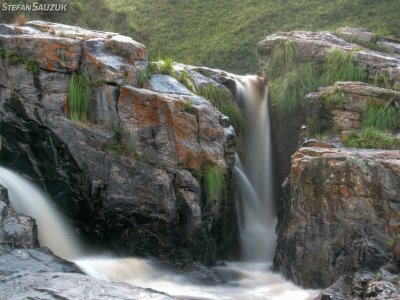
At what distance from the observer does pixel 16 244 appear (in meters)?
7.57

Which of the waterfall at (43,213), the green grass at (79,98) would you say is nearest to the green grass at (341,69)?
the green grass at (79,98)

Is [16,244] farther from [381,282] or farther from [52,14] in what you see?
[52,14]

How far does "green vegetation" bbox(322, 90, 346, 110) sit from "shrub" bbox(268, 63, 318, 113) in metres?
1.15

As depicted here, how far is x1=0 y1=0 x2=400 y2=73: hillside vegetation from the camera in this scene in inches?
870

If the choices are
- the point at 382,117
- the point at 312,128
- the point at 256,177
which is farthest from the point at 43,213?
A: the point at 382,117

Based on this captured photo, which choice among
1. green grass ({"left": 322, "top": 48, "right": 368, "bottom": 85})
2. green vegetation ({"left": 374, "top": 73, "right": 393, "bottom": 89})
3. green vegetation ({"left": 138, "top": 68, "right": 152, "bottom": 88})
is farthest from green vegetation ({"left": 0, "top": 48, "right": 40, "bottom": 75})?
green vegetation ({"left": 374, "top": 73, "right": 393, "bottom": 89})

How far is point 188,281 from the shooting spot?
8.97 meters

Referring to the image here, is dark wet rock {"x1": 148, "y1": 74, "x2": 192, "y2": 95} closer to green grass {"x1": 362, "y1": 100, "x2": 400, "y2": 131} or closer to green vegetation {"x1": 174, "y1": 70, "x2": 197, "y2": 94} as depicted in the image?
green vegetation {"x1": 174, "y1": 70, "x2": 197, "y2": 94}

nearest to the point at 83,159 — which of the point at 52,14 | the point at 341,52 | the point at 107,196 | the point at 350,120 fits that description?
the point at 107,196

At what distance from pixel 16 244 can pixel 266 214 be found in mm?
5514

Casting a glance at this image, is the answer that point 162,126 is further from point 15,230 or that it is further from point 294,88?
point 294,88

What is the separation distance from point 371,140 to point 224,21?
16.3 m

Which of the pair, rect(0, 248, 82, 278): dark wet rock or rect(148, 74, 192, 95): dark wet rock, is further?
rect(148, 74, 192, 95): dark wet rock

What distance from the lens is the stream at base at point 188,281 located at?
8.47 m
